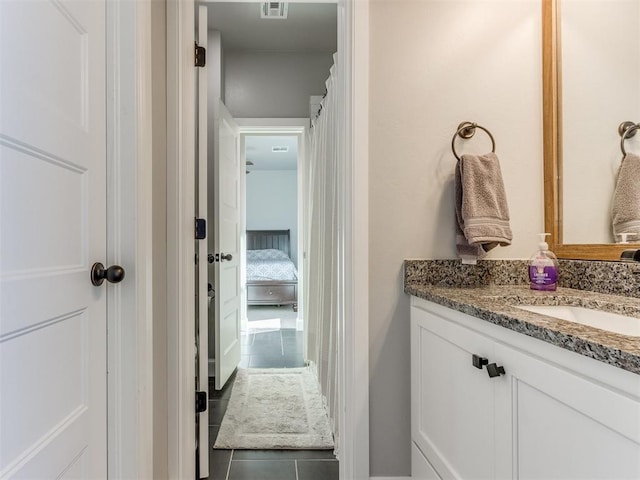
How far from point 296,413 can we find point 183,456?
2.94 feet

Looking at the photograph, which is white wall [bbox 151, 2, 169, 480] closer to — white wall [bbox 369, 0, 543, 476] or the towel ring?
white wall [bbox 369, 0, 543, 476]

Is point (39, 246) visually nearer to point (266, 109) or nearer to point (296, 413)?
point (296, 413)

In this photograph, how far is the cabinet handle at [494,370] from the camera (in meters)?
0.90

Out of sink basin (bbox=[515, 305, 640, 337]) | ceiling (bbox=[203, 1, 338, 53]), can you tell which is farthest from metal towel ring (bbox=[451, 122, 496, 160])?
ceiling (bbox=[203, 1, 338, 53])

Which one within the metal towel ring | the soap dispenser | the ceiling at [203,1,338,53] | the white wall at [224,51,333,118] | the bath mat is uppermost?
the ceiling at [203,1,338,53]

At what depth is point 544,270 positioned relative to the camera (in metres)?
1.36

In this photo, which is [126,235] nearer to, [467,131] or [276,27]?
[467,131]

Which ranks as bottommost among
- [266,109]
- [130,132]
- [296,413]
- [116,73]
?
[296,413]

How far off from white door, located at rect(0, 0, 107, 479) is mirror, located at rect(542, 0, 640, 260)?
1559mm

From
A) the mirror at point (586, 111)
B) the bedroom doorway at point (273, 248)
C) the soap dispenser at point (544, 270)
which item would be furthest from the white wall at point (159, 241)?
the bedroom doorway at point (273, 248)

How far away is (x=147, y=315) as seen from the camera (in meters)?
1.19

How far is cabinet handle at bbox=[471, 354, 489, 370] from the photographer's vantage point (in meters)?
0.95

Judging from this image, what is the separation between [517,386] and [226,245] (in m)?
2.14

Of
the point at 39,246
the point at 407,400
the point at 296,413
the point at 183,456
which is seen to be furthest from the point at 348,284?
the point at 296,413
